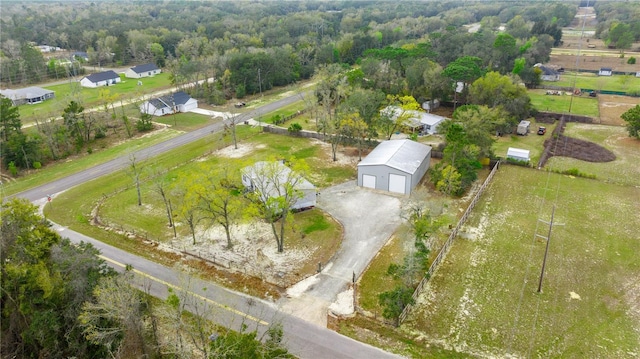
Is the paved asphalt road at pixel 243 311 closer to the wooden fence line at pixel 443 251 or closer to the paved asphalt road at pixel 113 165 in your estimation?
the wooden fence line at pixel 443 251

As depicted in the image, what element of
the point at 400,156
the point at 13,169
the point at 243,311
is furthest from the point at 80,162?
the point at 400,156

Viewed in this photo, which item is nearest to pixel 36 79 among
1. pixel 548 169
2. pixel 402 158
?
pixel 402 158

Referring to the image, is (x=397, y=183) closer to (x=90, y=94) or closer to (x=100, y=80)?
(x=90, y=94)

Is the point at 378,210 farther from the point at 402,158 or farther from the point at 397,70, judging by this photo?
the point at 397,70

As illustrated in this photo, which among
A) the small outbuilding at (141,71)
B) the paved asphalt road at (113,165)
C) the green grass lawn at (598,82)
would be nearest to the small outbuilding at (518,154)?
the green grass lawn at (598,82)

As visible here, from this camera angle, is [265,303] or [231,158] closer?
[265,303]
